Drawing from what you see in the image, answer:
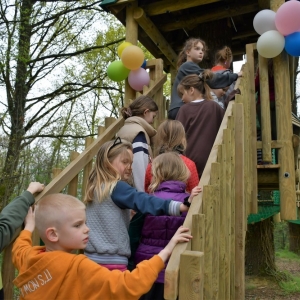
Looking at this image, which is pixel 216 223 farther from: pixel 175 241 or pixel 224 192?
pixel 175 241

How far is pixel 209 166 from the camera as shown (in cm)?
213

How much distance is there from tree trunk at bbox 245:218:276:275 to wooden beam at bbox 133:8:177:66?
421 cm

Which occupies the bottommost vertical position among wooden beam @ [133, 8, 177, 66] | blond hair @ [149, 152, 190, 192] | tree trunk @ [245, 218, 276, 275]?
tree trunk @ [245, 218, 276, 275]

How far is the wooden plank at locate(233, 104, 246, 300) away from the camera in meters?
3.02

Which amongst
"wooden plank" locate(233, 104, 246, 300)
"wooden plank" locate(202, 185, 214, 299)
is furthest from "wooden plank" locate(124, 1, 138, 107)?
"wooden plank" locate(202, 185, 214, 299)

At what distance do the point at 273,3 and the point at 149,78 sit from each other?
6.31 feet

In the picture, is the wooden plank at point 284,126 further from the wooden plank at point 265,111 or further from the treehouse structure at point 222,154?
the wooden plank at point 265,111

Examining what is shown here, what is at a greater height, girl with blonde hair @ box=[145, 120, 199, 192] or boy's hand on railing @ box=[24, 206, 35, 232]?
girl with blonde hair @ box=[145, 120, 199, 192]

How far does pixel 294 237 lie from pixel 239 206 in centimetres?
1394

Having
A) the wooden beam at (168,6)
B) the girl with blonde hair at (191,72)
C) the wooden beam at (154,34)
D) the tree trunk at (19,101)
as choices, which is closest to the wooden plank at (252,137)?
the girl with blonde hair at (191,72)

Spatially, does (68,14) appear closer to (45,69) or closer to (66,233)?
(45,69)

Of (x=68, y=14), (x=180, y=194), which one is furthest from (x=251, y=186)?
(x=68, y=14)

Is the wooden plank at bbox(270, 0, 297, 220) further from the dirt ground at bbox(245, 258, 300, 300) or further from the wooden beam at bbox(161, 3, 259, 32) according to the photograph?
the dirt ground at bbox(245, 258, 300, 300)

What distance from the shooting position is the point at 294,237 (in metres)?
15.5
